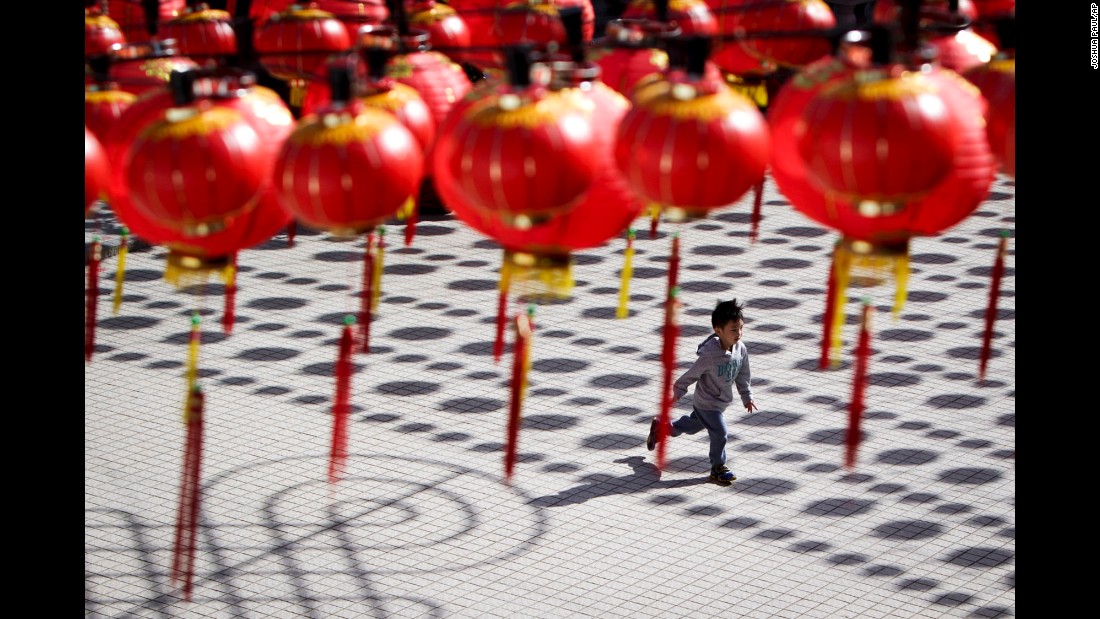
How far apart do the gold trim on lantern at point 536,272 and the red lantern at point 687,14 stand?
132 centimetres

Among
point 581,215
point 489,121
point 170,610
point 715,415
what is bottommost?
point 170,610

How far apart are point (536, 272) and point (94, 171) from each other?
1.01 m

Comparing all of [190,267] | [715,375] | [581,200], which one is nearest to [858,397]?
[581,200]

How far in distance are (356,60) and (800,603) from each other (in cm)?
533

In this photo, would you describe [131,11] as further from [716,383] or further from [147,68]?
[716,383]

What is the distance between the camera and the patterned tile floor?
8.30 metres

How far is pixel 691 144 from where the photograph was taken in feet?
10.3

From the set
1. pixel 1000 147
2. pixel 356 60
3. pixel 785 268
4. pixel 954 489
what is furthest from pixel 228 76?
pixel 785 268

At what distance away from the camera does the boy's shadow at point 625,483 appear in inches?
367

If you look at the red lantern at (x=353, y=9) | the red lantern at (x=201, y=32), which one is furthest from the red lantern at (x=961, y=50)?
the red lantern at (x=201, y=32)

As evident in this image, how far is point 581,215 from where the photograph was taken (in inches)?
137

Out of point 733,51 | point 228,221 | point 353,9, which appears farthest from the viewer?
point 353,9

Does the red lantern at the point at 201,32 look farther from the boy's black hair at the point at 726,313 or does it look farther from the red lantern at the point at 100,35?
the boy's black hair at the point at 726,313

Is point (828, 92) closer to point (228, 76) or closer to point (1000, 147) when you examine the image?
point (1000, 147)
